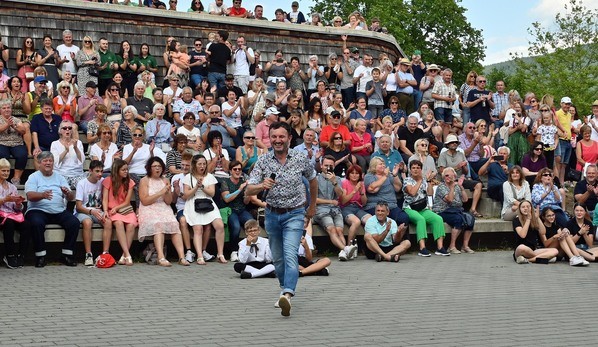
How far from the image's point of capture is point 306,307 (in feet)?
31.9

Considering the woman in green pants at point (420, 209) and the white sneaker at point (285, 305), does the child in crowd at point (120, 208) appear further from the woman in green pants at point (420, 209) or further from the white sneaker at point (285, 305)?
the white sneaker at point (285, 305)

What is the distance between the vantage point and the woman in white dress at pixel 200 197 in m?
13.8

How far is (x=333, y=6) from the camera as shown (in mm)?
62250

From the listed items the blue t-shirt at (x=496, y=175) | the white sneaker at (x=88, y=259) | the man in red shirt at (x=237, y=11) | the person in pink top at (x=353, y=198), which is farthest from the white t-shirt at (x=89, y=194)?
the man in red shirt at (x=237, y=11)

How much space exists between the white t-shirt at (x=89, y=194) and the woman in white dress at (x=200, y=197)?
121 cm

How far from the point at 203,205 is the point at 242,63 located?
25.0 ft

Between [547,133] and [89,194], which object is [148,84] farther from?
[547,133]

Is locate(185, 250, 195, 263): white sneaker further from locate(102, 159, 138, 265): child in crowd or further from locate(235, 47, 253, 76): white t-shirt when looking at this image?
locate(235, 47, 253, 76): white t-shirt

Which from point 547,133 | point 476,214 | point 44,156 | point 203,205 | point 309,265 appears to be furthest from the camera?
point 547,133

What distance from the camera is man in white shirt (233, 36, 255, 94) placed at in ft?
68.7

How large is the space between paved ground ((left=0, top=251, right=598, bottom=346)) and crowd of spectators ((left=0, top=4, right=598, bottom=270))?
1.08m

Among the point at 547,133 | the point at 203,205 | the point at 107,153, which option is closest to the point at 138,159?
the point at 107,153

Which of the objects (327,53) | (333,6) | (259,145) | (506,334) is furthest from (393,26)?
(506,334)

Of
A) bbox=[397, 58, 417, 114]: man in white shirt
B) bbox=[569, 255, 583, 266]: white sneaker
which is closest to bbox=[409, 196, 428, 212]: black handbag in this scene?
bbox=[569, 255, 583, 266]: white sneaker
